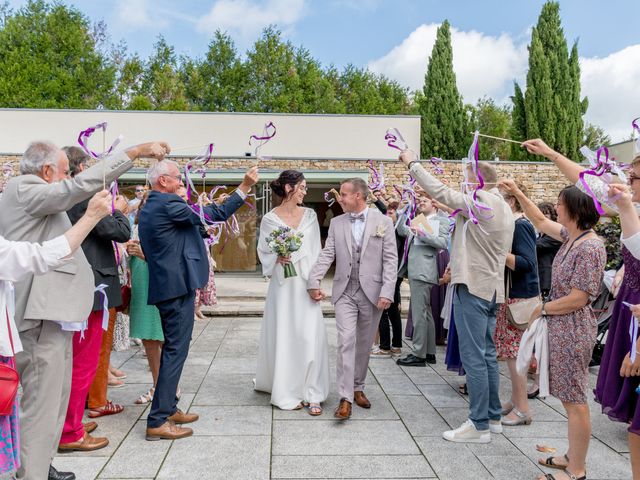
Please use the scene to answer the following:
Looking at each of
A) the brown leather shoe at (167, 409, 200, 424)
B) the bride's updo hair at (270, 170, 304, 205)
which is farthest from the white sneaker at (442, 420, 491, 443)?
the bride's updo hair at (270, 170, 304, 205)

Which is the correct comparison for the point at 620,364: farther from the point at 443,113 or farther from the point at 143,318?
the point at 443,113

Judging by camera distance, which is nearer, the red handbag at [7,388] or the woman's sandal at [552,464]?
the red handbag at [7,388]

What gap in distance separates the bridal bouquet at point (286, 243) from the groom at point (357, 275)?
0.75 feet

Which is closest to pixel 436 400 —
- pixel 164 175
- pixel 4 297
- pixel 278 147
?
pixel 164 175

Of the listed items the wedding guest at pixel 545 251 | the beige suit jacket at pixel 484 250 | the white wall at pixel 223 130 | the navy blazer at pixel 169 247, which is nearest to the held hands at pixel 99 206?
the navy blazer at pixel 169 247

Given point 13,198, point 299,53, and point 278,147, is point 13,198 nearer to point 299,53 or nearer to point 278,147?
point 278,147

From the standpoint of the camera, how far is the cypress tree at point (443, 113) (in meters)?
30.8

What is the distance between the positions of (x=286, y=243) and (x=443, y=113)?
27963mm

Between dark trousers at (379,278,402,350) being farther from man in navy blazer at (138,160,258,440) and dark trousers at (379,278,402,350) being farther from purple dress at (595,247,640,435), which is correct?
purple dress at (595,247,640,435)

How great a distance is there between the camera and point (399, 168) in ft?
60.1

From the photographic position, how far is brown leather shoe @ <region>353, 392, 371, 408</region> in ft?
15.8

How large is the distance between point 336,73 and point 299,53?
3.59m

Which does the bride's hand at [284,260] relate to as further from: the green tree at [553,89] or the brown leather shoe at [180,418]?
the green tree at [553,89]

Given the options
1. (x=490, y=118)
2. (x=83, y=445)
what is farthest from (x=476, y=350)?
(x=490, y=118)
